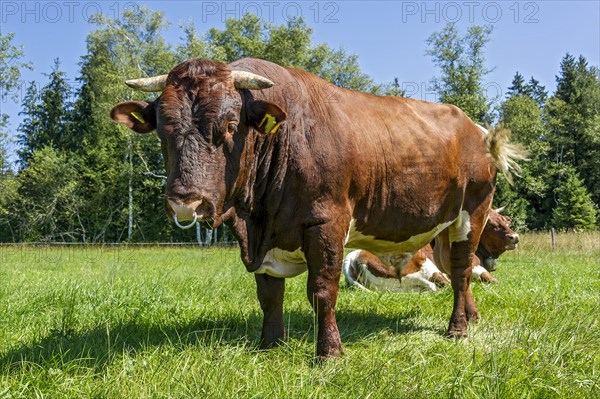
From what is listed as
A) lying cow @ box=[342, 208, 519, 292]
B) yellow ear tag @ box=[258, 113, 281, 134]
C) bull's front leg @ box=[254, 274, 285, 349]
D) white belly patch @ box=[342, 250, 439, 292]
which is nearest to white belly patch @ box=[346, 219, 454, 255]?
bull's front leg @ box=[254, 274, 285, 349]

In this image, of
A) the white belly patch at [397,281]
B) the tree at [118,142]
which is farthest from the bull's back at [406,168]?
the tree at [118,142]

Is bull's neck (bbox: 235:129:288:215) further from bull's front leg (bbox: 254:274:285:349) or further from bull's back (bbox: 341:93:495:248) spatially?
bull's front leg (bbox: 254:274:285:349)

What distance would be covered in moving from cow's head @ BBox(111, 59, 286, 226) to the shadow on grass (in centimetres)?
103

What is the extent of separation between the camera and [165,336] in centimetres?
443

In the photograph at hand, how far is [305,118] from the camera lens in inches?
158

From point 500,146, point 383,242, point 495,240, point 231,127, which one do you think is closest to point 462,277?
point 383,242

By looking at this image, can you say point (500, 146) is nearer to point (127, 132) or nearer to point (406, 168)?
point (406, 168)

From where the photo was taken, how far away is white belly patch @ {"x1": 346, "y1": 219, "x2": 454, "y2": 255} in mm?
4457

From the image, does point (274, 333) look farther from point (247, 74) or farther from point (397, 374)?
point (247, 74)

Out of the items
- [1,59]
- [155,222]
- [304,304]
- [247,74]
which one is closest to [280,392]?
[247,74]

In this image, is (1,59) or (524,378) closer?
(524,378)

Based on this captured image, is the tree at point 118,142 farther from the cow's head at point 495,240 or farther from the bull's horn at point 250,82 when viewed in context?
the bull's horn at point 250,82

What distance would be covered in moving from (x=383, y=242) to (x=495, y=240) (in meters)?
6.90

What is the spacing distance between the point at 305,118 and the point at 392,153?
0.91 m
